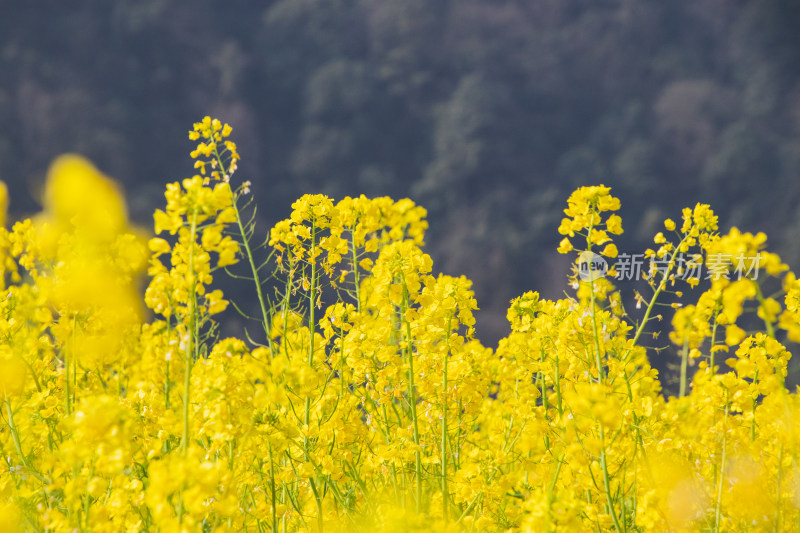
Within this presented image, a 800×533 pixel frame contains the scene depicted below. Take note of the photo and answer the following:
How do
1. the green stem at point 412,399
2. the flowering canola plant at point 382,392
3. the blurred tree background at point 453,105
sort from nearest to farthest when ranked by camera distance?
1. the flowering canola plant at point 382,392
2. the green stem at point 412,399
3. the blurred tree background at point 453,105

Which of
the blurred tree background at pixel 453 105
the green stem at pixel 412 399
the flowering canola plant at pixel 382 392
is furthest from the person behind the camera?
the blurred tree background at pixel 453 105

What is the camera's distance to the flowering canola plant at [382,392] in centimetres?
152

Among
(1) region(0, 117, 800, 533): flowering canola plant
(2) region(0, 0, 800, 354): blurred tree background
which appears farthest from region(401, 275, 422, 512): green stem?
(2) region(0, 0, 800, 354): blurred tree background

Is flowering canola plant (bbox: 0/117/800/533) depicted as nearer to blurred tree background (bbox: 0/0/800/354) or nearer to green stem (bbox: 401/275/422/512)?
green stem (bbox: 401/275/422/512)

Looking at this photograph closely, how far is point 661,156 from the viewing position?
695 inches

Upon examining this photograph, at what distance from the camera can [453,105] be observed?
1850cm

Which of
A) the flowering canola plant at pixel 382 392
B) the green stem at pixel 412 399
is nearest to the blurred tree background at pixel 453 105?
the flowering canola plant at pixel 382 392

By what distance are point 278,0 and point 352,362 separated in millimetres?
19423

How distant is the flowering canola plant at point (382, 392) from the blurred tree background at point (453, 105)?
12024 mm

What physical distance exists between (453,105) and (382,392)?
1694 cm

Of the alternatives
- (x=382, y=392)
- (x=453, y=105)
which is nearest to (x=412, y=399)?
(x=382, y=392)

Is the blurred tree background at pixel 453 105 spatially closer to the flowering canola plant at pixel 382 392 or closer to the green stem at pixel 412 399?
the flowering canola plant at pixel 382 392

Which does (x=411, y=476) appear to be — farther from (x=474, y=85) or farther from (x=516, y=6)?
(x=516, y=6)

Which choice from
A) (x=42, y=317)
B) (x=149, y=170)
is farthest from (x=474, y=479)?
(x=149, y=170)
